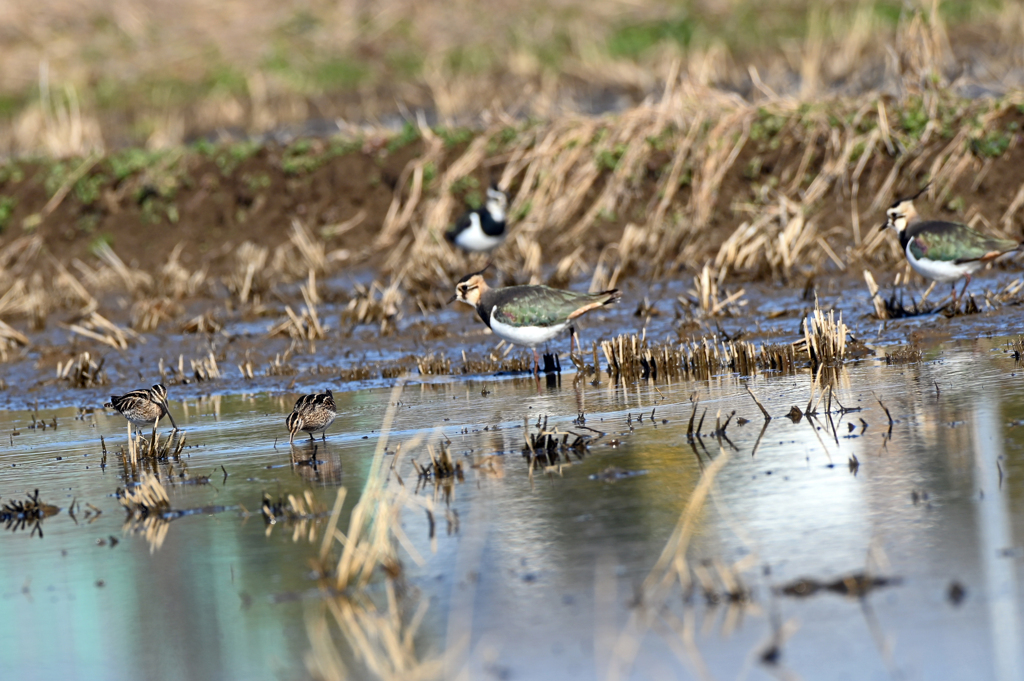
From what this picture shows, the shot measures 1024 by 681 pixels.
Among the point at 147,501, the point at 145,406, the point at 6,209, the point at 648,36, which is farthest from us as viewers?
the point at 648,36

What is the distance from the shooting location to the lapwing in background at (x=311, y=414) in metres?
9.11

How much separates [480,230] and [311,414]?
7.62 metres

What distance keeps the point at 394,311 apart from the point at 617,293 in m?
3.38

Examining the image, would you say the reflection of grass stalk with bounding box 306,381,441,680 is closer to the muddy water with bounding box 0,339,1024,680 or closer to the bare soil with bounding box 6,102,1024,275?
the muddy water with bounding box 0,339,1024,680

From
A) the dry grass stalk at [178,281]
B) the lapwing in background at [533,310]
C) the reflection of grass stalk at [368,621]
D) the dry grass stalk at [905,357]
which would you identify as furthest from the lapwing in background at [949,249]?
the dry grass stalk at [178,281]

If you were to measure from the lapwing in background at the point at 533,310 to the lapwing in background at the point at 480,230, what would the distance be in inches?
191

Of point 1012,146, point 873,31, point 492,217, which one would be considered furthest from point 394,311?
point 873,31

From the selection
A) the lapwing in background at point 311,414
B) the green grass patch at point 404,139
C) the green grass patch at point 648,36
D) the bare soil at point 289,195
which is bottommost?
the lapwing in background at point 311,414

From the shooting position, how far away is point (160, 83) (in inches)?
1315

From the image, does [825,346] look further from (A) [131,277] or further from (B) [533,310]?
(A) [131,277]

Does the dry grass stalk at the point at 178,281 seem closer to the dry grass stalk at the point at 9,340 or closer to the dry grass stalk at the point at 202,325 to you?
the dry grass stalk at the point at 202,325

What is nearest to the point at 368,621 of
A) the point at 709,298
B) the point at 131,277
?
the point at 709,298

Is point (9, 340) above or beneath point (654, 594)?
above

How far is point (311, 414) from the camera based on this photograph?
9.11 meters
